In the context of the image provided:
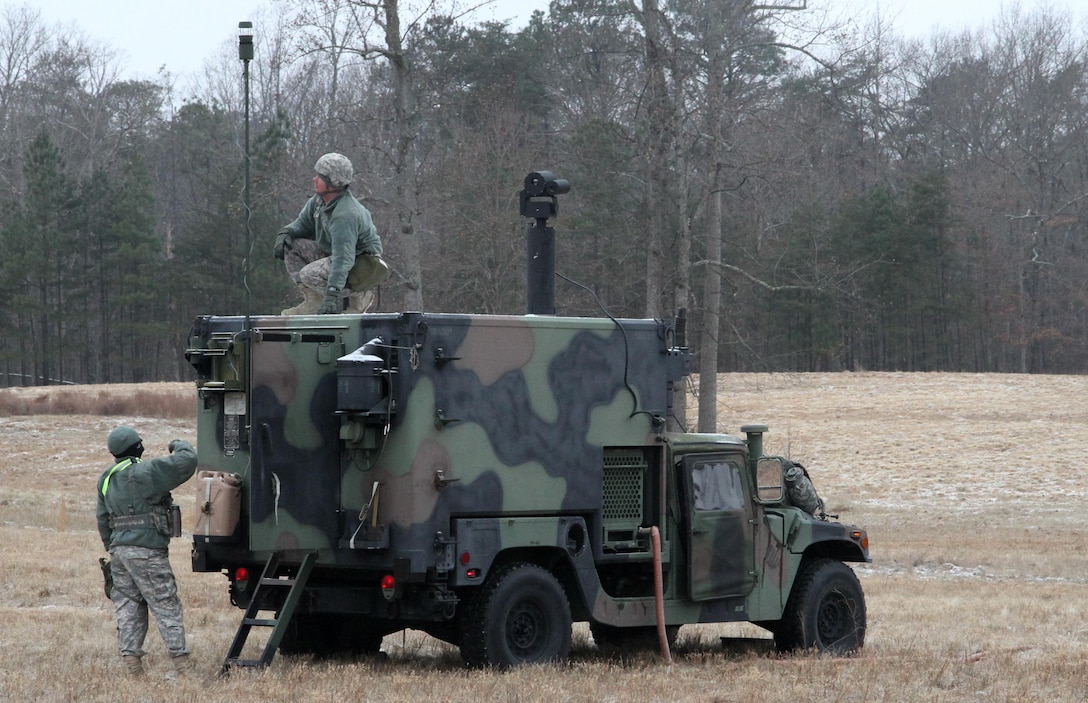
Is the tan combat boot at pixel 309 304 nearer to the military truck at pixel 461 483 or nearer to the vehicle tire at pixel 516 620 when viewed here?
the military truck at pixel 461 483

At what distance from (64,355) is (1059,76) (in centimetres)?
4200

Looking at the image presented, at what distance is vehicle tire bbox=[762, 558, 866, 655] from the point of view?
11711mm

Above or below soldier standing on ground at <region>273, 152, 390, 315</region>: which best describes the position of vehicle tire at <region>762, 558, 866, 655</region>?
below

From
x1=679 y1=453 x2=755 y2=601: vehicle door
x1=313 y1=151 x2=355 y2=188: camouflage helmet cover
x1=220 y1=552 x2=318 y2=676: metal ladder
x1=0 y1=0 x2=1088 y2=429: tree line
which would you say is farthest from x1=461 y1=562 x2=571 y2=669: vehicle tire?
x1=0 y1=0 x2=1088 y2=429: tree line

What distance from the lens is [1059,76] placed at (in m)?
64.8

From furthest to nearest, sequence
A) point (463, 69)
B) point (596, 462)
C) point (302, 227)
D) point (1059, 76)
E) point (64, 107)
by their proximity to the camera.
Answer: point (64, 107) < point (1059, 76) < point (463, 69) < point (302, 227) < point (596, 462)

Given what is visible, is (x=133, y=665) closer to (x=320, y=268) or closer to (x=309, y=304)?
(x=309, y=304)

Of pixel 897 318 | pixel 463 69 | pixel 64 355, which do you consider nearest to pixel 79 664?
pixel 463 69

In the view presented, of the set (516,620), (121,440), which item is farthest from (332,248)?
(516,620)

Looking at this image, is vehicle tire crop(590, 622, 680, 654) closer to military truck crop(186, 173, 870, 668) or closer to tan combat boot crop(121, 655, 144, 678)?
military truck crop(186, 173, 870, 668)

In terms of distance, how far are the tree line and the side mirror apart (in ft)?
47.1

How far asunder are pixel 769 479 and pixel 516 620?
8.74ft

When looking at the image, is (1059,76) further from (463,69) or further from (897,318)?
(463,69)

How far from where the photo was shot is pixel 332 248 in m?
11.0
